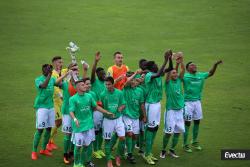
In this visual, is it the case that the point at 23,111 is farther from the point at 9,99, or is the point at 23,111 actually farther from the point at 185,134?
the point at 185,134

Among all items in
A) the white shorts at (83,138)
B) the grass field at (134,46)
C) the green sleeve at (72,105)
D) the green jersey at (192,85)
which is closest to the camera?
the green sleeve at (72,105)

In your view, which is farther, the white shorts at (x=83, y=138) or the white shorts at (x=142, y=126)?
the white shorts at (x=142, y=126)

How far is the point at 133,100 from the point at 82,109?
1542 millimetres

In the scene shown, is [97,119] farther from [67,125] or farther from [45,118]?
[45,118]

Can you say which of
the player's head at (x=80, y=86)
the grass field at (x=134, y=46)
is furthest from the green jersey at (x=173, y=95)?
the player's head at (x=80, y=86)

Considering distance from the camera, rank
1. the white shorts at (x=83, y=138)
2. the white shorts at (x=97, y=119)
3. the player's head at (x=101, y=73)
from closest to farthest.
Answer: the white shorts at (x=83, y=138) → the white shorts at (x=97, y=119) → the player's head at (x=101, y=73)

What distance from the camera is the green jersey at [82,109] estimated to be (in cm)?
1319

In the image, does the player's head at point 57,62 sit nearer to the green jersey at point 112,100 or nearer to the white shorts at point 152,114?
the green jersey at point 112,100

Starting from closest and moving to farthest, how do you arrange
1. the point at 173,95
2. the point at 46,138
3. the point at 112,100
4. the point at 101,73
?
the point at 112,100 < the point at 101,73 < the point at 173,95 < the point at 46,138

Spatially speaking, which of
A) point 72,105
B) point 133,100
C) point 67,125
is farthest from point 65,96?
point 133,100

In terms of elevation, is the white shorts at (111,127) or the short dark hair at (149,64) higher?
the short dark hair at (149,64)

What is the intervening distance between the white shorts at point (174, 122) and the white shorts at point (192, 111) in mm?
582

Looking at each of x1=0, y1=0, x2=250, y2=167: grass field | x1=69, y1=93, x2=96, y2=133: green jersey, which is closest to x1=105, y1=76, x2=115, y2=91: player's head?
x1=69, y1=93, x2=96, y2=133: green jersey

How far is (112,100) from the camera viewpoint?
45.2 ft
